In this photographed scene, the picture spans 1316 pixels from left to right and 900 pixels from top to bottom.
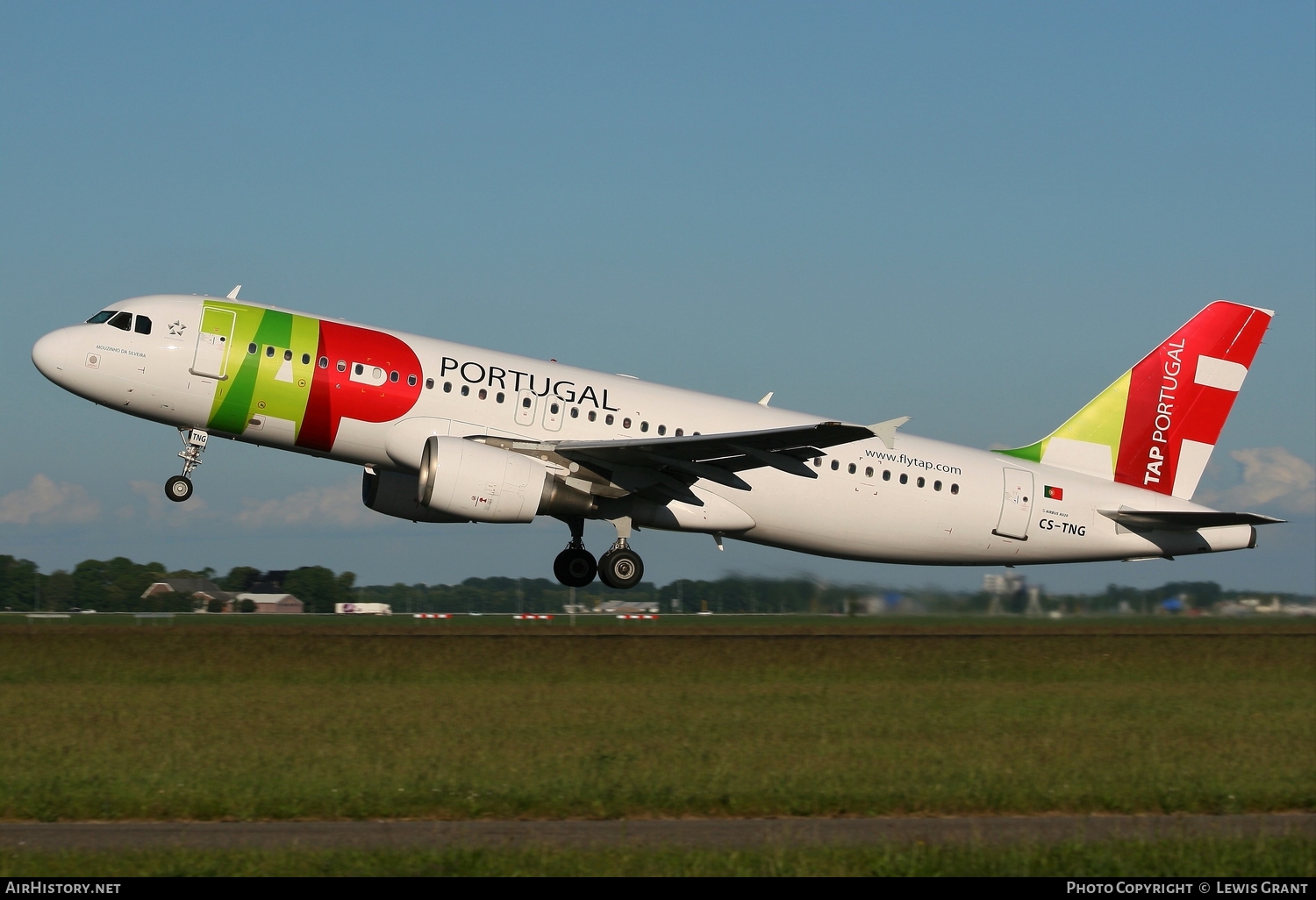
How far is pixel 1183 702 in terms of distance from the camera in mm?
21578

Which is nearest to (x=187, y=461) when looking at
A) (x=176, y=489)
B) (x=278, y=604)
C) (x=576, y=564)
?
(x=176, y=489)

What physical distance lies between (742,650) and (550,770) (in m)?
12.2

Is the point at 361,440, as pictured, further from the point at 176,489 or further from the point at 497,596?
the point at 497,596

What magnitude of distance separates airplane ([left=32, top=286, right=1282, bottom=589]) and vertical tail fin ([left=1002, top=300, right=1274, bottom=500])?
0.15ft

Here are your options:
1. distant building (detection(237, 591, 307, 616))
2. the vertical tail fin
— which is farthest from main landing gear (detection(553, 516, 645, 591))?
distant building (detection(237, 591, 307, 616))

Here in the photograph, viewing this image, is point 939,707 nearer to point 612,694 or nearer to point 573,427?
point 612,694

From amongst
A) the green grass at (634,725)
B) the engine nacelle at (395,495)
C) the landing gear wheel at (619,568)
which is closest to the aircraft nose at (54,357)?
the green grass at (634,725)

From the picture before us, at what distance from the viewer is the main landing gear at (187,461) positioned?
27.4m

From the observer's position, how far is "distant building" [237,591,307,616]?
163 ft

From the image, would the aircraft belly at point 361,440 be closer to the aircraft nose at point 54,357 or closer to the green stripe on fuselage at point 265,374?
the green stripe on fuselage at point 265,374

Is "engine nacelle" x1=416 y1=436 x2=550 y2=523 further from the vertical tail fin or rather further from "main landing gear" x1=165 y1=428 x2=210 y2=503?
the vertical tail fin

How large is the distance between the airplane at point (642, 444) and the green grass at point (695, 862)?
14.2m
